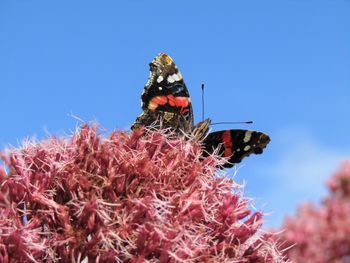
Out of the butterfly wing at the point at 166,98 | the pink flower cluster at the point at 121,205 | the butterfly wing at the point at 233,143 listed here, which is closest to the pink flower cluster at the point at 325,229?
the butterfly wing at the point at 166,98

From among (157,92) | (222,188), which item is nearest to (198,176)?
(222,188)

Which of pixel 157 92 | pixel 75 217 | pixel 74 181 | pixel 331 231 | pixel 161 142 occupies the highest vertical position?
pixel 331 231

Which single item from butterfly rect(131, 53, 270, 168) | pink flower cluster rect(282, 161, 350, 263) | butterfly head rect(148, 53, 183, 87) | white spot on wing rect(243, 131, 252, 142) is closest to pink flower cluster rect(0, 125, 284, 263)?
butterfly rect(131, 53, 270, 168)

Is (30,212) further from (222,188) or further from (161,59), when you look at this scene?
(161,59)

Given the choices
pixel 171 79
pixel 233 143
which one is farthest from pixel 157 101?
pixel 233 143

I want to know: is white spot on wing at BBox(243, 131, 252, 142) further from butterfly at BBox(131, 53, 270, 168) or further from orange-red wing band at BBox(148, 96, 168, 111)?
orange-red wing band at BBox(148, 96, 168, 111)
